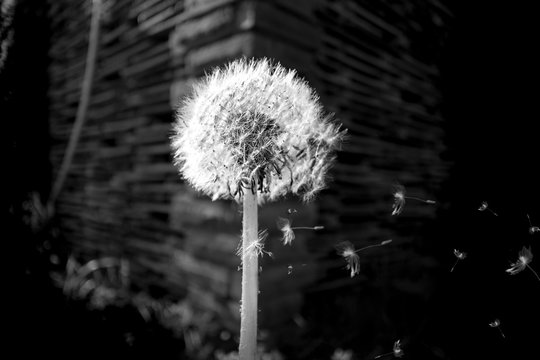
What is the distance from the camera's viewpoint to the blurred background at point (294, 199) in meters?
1.34

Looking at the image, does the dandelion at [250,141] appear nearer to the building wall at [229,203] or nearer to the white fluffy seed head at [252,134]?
the white fluffy seed head at [252,134]

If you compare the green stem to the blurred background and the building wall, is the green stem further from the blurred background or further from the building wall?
the building wall

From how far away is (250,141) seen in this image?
1.77 ft

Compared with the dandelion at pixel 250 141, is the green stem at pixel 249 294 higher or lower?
lower

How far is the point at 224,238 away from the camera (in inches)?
63.5

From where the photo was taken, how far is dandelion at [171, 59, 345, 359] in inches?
19.7

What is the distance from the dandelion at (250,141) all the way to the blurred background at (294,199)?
1.30 feet

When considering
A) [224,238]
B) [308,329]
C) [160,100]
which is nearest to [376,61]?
[160,100]

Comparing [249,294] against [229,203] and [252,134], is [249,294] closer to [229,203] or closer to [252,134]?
[252,134]

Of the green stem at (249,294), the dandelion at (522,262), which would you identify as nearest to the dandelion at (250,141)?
the green stem at (249,294)

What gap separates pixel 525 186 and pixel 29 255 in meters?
2.58

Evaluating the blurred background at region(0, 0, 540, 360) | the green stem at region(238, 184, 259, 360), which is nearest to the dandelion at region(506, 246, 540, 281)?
the blurred background at region(0, 0, 540, 360)

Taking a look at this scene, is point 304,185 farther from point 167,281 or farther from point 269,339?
point 167,281

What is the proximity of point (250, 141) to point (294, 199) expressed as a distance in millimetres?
1186
